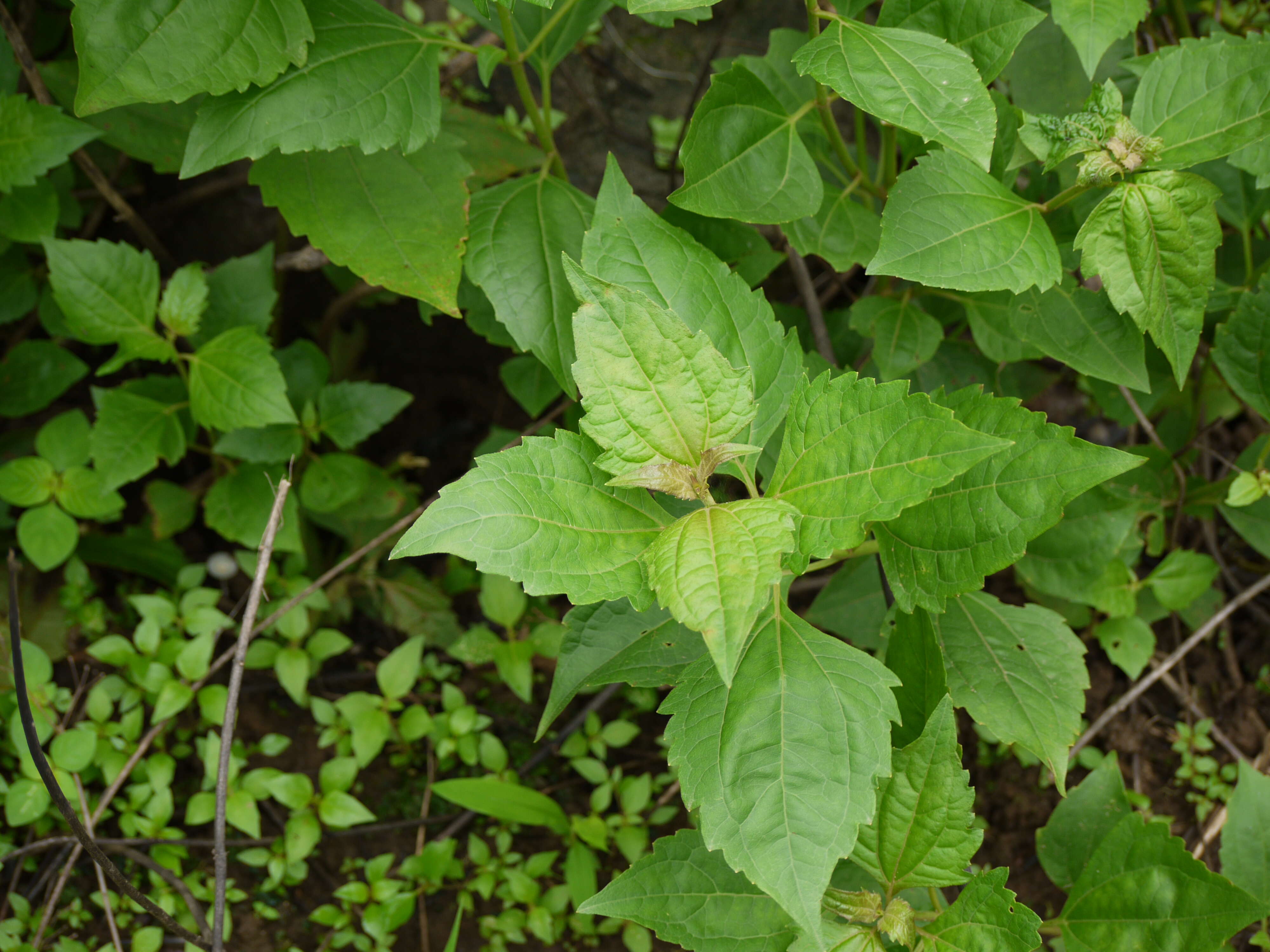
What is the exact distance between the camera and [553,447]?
1466 mm

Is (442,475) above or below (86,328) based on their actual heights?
below

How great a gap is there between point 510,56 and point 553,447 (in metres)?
1.08

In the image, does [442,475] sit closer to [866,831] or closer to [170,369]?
[170,369]

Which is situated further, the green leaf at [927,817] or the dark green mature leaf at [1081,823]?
the dark green mature leaf at [1081,823]

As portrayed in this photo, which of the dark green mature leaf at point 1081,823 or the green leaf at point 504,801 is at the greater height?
the dark green mature leaf at point 1081,823

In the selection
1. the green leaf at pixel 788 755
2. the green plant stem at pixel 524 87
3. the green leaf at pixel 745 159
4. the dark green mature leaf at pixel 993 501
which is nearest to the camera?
the green leaf at pixel 788 755

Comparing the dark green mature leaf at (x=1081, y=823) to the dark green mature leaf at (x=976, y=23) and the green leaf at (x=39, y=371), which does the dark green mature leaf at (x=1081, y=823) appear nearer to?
the dark green mature leaf at (x=976, y=23)

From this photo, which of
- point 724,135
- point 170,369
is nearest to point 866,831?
point 724,135

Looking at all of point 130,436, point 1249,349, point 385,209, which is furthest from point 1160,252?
point 130,436

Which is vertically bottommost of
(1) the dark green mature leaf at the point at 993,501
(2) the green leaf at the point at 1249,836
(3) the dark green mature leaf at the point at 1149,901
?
(2) the green leaf at the point at 1249,836

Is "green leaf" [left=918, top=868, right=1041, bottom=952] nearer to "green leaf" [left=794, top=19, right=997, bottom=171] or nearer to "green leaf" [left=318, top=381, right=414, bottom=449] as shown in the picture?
"green leaf" [left=794, top=19, right=997, bottom=171]

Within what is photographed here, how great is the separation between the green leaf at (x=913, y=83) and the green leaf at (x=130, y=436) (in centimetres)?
195

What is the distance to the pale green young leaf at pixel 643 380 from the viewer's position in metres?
1.43

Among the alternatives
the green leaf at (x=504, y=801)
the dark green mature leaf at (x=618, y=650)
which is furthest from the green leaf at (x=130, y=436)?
the dark green mature leaf at (x=618, y=650)
